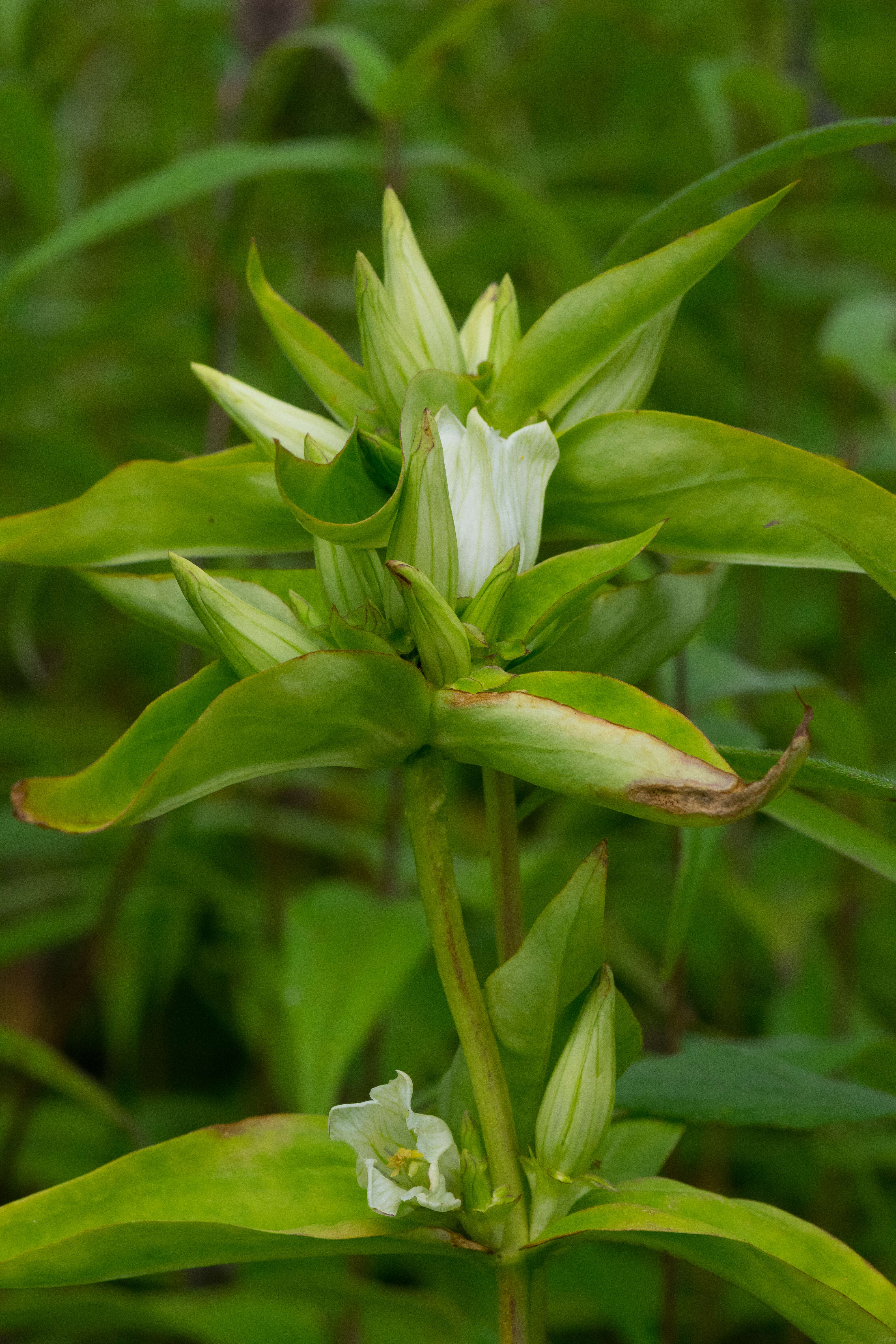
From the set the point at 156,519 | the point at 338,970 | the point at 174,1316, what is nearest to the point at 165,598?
the point at 156,519

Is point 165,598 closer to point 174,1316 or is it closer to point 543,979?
point 543,979

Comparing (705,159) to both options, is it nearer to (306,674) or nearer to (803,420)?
(803,420)

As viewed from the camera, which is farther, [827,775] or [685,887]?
[685,887]

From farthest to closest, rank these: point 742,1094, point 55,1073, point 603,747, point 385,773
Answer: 1. point 385,773
2. point 55,1073
3. point 742,1094
4. point 603,747

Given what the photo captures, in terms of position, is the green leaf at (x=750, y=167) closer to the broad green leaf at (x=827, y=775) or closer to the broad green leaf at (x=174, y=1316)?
the broad green leaf at (x=827, y=775)

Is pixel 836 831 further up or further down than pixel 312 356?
further down

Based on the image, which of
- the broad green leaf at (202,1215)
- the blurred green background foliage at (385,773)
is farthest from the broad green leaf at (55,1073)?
the broad green leaf at (202,1215)

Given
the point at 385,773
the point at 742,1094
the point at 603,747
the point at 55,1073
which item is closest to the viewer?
the point at 603,747
